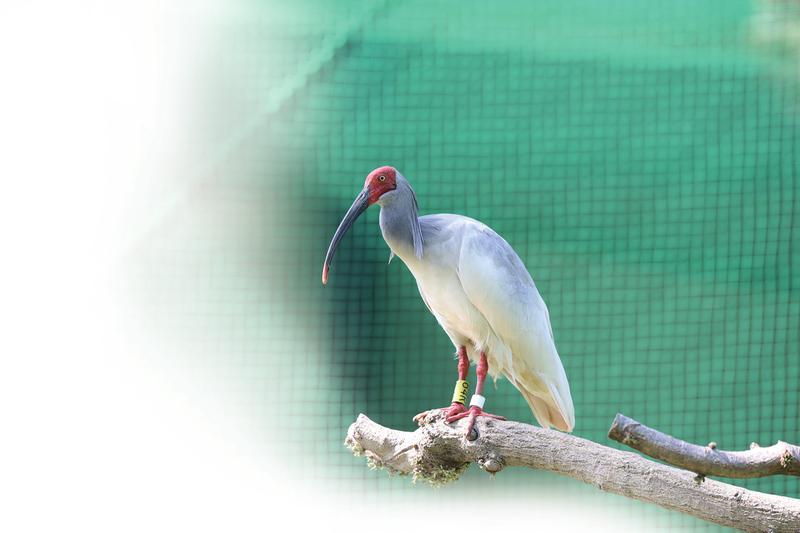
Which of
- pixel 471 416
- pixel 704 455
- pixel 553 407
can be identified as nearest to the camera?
pixel 704 455

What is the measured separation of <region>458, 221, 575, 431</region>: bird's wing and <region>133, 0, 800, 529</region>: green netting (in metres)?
1.46

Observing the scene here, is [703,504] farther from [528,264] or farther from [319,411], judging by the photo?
[319,411]

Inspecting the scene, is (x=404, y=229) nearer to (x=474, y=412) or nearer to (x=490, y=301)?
(x=490, y=301)

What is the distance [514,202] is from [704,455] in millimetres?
2516

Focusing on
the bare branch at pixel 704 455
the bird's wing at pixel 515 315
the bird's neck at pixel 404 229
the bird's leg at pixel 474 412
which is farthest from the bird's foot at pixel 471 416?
the bare branch at pixel 704 455

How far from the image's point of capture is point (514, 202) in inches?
161

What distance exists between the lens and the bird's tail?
2512 mm

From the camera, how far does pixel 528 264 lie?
13.2 ft

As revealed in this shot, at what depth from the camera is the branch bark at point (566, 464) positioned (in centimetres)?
187

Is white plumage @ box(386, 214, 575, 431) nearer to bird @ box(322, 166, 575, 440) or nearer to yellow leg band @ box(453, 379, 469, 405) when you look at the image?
bird @ box(322, 166, 575, 440)

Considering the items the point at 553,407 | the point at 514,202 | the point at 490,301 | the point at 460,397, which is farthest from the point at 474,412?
the point at 514,202

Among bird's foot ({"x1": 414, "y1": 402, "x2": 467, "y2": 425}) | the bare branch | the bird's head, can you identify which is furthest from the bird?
the bare branch

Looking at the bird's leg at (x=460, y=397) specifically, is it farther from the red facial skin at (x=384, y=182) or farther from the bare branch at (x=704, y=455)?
the bare branch at (x=704, y=455)

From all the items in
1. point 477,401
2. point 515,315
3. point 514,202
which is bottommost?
point 477,401
